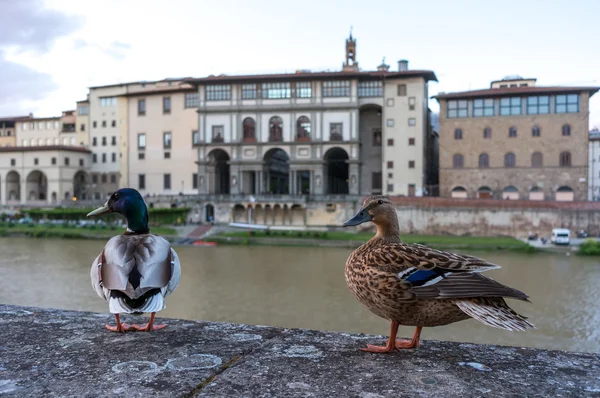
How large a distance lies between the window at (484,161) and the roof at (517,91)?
5.71 meters

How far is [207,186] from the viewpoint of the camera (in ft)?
181

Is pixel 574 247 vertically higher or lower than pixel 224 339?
lower

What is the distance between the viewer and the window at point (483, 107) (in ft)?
164

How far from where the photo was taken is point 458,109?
50688 mm

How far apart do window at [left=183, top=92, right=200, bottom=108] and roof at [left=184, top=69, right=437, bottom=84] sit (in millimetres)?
4813

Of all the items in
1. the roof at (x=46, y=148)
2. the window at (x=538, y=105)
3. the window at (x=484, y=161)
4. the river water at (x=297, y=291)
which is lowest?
the river water at (x=297, y=291)

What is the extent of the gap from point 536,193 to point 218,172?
3206 centimetres

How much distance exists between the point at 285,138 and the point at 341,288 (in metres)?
Answer: 31.2

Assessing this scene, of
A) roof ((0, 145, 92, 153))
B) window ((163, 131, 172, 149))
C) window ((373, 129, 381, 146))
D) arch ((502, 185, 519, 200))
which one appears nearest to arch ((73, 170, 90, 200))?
roof ((0, 145, 92, 153))

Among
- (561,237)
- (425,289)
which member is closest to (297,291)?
(425,289)

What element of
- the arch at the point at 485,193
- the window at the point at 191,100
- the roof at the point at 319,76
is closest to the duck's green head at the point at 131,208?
the roof at the point at 319,76

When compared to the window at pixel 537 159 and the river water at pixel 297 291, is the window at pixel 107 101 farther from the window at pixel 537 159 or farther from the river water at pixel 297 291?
the window at pixel 537 159

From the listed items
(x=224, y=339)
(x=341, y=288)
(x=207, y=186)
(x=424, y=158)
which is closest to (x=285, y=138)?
(x=207, y=186)

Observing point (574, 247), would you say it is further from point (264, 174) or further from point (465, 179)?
point (264, 174)
